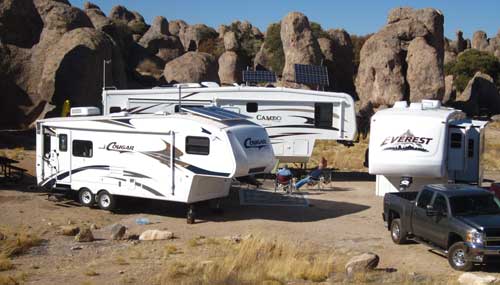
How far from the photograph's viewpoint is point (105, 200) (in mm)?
20203

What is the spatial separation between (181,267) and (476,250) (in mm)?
5466

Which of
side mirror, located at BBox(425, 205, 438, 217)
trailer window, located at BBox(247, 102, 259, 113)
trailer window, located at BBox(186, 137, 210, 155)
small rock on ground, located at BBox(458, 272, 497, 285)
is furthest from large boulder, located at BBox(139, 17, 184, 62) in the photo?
small rock on ground, located at BBox(458, 272, 497, 285)

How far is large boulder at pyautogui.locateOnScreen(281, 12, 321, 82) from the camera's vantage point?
161 ft

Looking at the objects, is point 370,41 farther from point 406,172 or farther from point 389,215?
point 389,215

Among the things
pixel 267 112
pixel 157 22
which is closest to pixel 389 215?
pixel 267 112

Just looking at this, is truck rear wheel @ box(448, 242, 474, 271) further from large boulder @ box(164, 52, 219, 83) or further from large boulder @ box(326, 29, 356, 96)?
large boulder @ box(326, 29, 356, 96)

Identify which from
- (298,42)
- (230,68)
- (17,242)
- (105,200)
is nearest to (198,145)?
(105,200)

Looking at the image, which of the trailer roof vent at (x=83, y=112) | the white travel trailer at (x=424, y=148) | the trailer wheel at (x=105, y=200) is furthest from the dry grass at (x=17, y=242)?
the white travel trailer at (x=424, y=148)

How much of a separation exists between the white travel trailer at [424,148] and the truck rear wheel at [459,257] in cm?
687

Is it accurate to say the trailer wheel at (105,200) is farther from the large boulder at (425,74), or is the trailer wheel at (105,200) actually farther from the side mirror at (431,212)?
the large boulder at (425,74)

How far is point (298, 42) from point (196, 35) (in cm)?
4791

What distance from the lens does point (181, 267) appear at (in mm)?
13461

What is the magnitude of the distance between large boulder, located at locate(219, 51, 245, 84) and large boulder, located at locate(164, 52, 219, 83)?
942 cm

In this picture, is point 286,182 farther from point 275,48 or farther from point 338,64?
point 275,48
